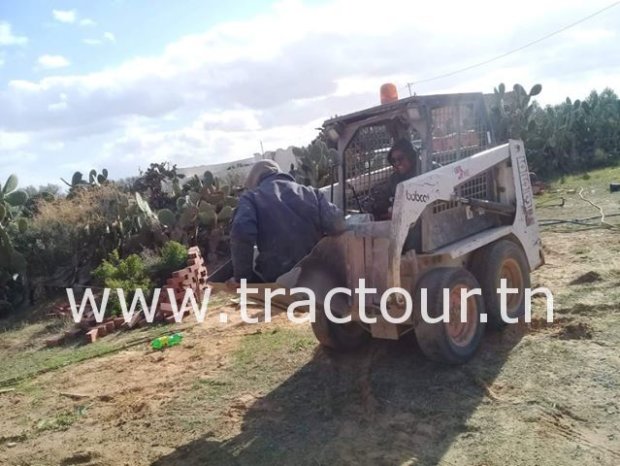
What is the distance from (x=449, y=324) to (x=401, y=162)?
1463 mm

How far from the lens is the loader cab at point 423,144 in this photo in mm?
4809

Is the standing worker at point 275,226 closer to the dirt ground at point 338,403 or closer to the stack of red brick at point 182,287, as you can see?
the dirt ground at point 338,403

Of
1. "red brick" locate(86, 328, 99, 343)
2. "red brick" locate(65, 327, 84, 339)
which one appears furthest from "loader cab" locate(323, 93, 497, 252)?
"red brick" locate(65, 327, 84, 339)

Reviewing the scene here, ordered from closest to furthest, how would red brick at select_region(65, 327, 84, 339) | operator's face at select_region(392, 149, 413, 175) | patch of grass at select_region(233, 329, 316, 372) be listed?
operator's face at select_region(392, 149, 413, 175)
patch of grass at select_region(233, 329, 316, 372)
red brick at select_region(65, 327, 84, 339)

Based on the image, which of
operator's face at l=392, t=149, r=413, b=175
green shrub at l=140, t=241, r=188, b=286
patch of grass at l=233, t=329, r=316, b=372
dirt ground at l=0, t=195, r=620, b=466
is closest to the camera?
dirt ground at l=0, t=195, r=620, b=466

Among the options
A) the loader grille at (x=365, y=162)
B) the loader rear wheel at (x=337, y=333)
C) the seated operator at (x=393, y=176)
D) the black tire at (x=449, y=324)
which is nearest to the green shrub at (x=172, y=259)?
the loader grille at (x=365, y=162)

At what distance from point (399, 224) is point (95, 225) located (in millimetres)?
7898

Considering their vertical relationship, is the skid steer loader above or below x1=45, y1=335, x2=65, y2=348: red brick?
above

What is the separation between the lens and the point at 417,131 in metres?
4.88

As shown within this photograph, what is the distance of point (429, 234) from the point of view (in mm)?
4727

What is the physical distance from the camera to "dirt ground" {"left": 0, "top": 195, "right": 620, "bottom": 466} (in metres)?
3.60

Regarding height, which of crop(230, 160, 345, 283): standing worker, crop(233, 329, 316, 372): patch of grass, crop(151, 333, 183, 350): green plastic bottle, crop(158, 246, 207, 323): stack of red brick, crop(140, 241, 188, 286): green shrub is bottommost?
crop(233, 329, 316, 372): patch of grass

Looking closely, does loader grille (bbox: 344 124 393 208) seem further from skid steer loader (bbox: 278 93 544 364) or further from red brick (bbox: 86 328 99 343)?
red brick (bbox: 86 328 99 343)

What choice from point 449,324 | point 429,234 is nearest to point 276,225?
point 429,234
